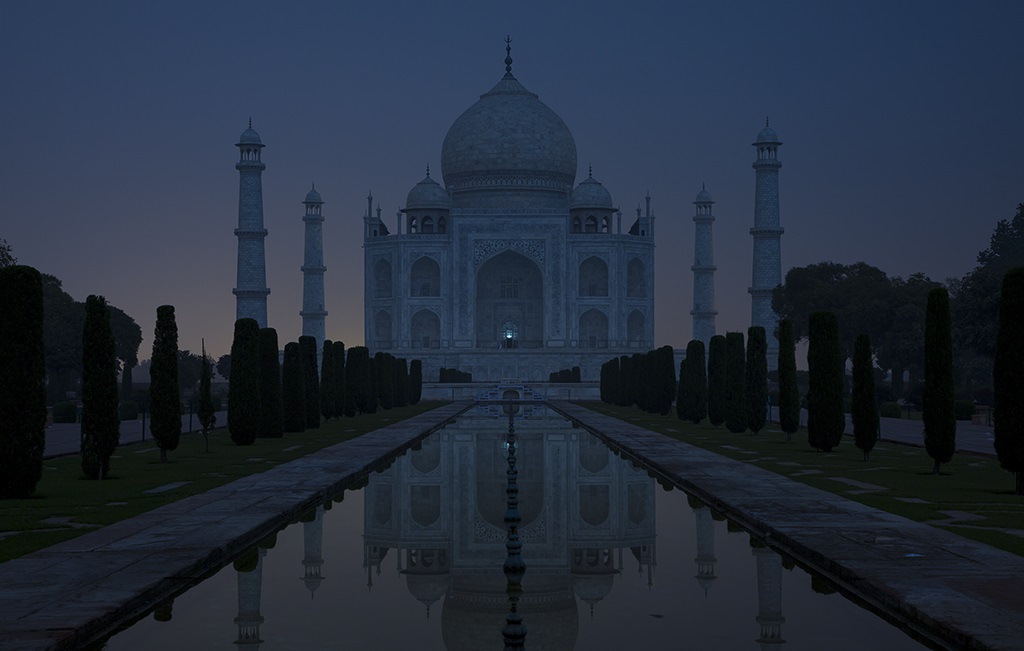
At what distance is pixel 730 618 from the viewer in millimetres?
7328

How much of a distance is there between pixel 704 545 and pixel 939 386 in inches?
308

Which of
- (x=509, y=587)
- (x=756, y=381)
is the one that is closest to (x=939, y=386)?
(x=756, y=381)

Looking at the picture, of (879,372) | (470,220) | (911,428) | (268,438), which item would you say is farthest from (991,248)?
(268,438)

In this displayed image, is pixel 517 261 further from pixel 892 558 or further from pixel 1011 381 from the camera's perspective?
pixel 892 558

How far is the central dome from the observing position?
225ft

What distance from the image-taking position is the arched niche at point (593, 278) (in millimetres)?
69312

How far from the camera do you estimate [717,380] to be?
29609 millimetres

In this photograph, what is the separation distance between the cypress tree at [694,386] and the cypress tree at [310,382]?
9.51 m

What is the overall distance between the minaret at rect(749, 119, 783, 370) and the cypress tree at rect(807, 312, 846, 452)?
130 ft

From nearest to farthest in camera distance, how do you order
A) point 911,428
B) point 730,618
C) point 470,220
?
point 730,618
point 911,428
point 470,220

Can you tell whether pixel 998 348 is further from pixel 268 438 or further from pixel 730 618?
pixel 268 438

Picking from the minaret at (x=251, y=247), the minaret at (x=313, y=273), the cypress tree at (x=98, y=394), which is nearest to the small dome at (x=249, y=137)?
the minaret at (x=251, y=247)

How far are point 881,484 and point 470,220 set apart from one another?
52086 mm

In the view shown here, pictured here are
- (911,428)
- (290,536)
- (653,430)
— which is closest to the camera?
(290,536)
